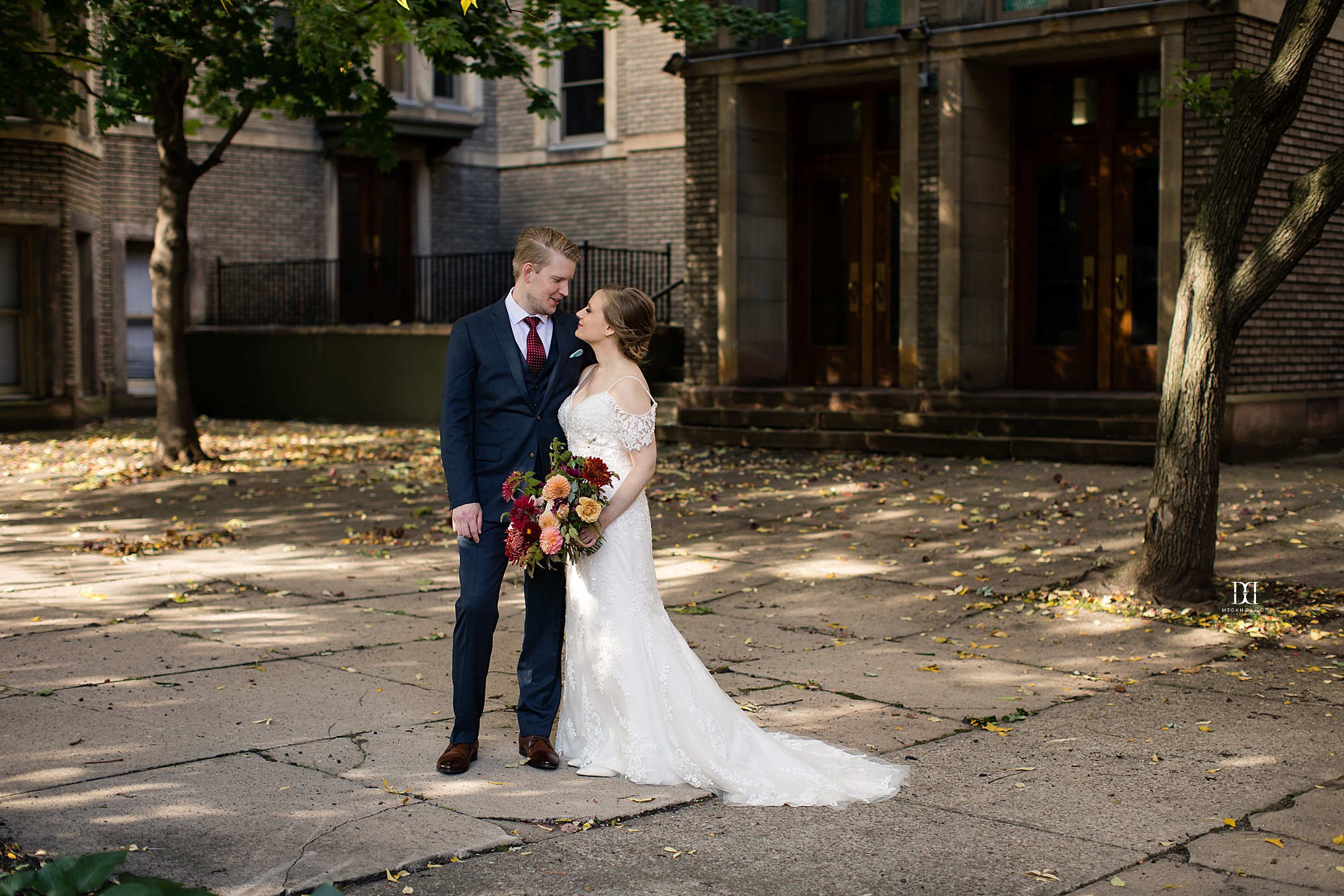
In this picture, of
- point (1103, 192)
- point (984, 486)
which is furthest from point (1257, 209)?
point (984, 486)

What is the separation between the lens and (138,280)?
2331cm

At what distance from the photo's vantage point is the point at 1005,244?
15.8 metres

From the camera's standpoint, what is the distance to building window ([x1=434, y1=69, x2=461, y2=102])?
969 inches

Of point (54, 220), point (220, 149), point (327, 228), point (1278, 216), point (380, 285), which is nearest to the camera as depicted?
point (1278, 216)

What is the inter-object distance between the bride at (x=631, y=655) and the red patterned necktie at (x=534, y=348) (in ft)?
0.56

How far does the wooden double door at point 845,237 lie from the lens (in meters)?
16.9

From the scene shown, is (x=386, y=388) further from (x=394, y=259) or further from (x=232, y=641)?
(x=232, y=641)

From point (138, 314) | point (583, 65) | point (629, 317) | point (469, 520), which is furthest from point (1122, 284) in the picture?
point (138, 314)

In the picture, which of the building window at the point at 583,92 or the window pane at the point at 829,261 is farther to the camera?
the building window at the point at 583,92

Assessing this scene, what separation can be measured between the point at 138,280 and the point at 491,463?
66.8 ft

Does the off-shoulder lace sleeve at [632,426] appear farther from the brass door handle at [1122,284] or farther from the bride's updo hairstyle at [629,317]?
the brass door handle at [1122,284]

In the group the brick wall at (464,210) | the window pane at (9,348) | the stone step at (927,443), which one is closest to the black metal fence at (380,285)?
the brick wall at (464,210)

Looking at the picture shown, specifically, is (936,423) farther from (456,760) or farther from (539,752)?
(456,760)

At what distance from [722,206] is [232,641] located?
36.2ft
